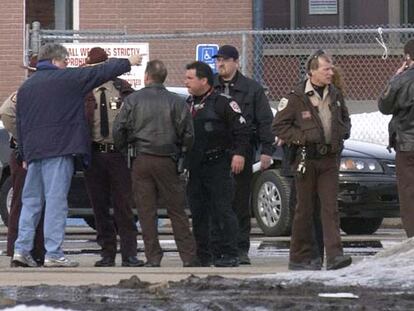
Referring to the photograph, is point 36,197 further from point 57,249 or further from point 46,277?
point 46,277

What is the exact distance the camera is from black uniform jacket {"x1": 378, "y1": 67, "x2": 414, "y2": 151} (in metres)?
12.3

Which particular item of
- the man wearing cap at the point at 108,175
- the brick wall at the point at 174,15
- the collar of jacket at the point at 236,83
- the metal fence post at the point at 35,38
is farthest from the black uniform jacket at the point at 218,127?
the brick wall at the point at 174,15

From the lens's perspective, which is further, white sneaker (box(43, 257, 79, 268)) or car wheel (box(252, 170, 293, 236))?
car wheel (box(252, 170, 293, 236))

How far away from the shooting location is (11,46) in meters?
22.5

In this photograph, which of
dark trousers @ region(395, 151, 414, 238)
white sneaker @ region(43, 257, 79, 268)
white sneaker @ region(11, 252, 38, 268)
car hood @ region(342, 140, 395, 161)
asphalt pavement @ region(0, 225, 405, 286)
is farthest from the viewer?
car hood @ region(342, 140, 395, 161)

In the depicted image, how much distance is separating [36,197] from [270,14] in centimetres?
1242

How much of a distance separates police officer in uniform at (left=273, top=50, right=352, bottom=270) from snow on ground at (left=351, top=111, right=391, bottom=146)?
803 cm

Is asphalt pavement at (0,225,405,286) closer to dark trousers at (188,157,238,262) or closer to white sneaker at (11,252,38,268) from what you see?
white sneaker at (11,252,38,268)

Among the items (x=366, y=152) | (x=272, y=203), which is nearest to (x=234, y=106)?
(x=272, y=203)

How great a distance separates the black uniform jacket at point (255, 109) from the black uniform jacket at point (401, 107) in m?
1.00

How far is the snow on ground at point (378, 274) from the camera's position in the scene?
8945mm

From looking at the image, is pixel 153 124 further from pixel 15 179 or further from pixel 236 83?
pixel 15 179

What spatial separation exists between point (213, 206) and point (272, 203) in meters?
4.19

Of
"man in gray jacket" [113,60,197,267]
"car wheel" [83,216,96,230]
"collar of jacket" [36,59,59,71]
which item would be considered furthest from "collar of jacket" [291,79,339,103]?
"car wheel" [83,216,96,230]
